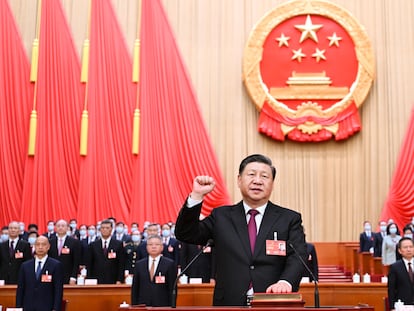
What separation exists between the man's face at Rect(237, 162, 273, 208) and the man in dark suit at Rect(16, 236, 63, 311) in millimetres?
A: 2983

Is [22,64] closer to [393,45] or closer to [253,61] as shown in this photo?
[253,61]

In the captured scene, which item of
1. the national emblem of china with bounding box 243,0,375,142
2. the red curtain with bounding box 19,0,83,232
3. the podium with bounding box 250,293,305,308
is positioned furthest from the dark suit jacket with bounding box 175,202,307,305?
the national emblem of china with bounding box 243,0,375,142

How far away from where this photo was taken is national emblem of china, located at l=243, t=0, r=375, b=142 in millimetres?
10462

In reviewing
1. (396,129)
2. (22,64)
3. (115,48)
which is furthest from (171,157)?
(396,129)

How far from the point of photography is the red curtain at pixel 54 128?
9.89m

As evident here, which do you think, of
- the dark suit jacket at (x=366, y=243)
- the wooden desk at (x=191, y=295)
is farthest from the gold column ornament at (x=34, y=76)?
the dark suit jacket at (x=366, y=243)

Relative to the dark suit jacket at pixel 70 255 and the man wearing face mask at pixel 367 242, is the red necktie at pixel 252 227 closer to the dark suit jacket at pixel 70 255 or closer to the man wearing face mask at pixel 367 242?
the dark suit jacket at pixel 70 255

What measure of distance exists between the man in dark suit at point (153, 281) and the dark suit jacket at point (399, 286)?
1725mm

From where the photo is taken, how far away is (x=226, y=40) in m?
10.8

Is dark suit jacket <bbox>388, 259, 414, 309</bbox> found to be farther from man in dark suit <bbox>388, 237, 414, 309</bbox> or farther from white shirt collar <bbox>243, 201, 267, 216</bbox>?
white shirt collar <bbox>243, 201, 267, 216</bbox>

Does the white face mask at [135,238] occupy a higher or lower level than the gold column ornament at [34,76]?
lower

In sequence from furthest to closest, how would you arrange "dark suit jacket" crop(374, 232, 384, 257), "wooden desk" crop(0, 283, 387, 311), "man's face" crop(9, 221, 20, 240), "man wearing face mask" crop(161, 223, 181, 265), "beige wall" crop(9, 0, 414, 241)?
"beige wall" crop(9, 0, 414, 241), "dark suit jacket" crop(374, 232, 384, 257), "man wearing face mask" crop(161, 223, 181, 265), "man's face" crop(9, 221, 20, 240), "wooden desk" crop(0, 283, 387, 311)

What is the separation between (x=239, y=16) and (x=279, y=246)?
9.03m

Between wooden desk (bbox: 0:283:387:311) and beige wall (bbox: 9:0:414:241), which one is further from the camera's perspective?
beige wall (bbox: 9:0:414:241)
